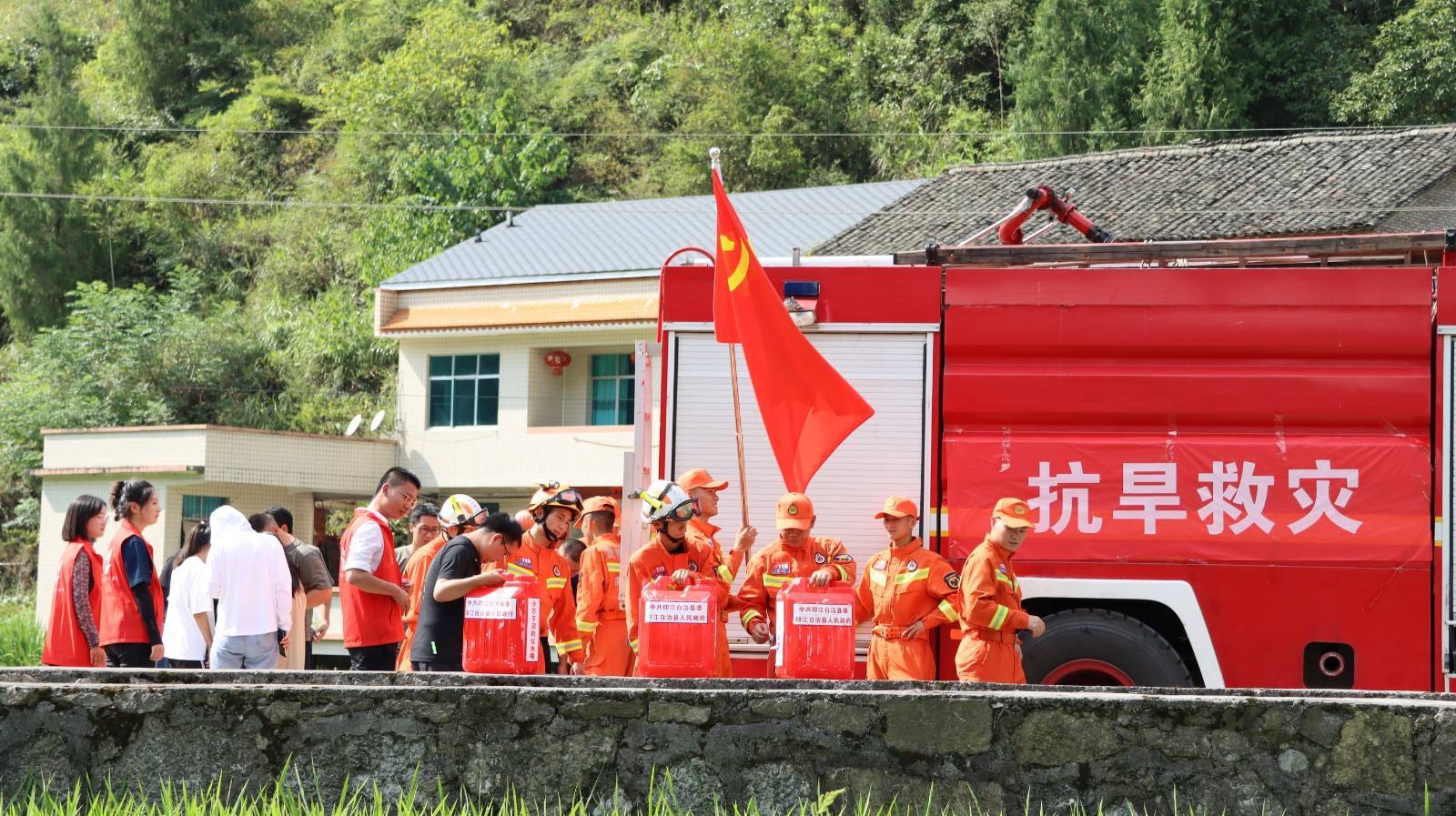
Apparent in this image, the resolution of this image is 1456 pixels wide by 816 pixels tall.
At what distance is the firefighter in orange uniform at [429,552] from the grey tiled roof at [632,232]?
2019cm

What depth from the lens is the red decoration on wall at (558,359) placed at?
32500 millimetres

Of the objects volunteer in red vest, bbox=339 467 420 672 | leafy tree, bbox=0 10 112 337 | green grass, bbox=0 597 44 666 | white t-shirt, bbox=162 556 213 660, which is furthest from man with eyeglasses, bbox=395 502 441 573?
leafy tree, bbox=0 10 112 337

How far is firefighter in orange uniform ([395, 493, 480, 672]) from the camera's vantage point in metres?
9.57

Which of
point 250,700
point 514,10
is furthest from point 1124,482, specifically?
point 514,10

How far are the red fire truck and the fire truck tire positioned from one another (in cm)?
1

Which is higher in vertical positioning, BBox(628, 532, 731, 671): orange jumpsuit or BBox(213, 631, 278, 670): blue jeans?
BBox(628, 532, 731, 671): orange jumpsuit

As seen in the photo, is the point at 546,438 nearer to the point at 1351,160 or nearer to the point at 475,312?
the point at 475,312

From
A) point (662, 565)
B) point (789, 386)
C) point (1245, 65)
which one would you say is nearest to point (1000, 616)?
point (789, 386)

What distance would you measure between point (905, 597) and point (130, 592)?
13.5 feet

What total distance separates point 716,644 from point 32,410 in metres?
34.0

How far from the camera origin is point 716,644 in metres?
8.47

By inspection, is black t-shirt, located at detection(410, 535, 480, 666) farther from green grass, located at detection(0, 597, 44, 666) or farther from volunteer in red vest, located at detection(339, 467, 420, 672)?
green grass, located at detection(0, 597, 44, 666)

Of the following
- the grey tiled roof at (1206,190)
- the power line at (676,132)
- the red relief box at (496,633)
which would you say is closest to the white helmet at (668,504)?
the red relief box at (496,633)

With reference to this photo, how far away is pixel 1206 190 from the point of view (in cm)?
2741
